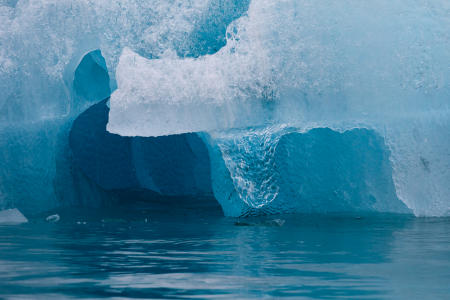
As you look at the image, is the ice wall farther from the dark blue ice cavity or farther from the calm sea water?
the calm sea water

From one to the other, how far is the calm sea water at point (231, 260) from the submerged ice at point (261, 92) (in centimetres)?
78

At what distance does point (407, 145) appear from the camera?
23.0ft

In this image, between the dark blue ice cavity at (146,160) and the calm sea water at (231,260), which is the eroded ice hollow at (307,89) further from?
the dark blue ice cavity at (146,160)

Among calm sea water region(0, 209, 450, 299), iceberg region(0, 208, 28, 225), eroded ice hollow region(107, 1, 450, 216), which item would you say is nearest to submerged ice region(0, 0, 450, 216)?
eroded ice hollow region(107, 1, 450, 216)

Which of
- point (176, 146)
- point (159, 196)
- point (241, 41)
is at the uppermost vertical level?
point (241, 41)

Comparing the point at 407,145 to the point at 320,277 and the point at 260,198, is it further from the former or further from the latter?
the point at 320,277

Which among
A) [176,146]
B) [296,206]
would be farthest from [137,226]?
[176,146]

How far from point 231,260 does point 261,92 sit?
337 cm

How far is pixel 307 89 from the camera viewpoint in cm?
716

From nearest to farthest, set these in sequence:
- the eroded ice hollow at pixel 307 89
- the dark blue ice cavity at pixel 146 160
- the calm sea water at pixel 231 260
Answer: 1. the calm sea water at pixel 231 260
2. the eroded ice hollow at pixel 307 89
3. the dark blue ice cavity at pixel 146 160

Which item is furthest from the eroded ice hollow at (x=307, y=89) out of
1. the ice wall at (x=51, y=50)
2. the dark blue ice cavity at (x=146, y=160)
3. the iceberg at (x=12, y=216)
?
the dark blue ice cavity at (x=146, y=160)

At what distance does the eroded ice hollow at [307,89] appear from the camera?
7023mm

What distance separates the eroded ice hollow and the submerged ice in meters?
0.01

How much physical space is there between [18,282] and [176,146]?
22.7 feet
